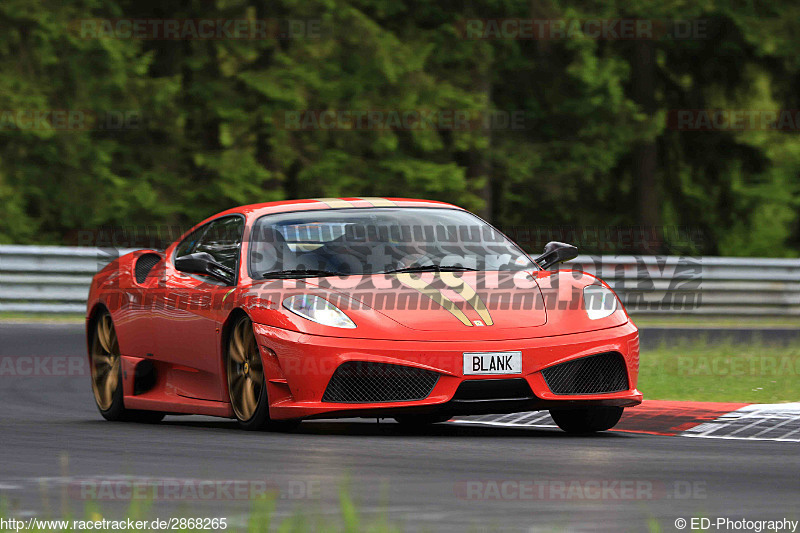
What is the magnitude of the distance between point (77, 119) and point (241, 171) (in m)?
2.74

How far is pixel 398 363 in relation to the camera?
8516 millimetres

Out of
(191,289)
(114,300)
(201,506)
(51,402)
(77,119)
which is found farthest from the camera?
(77,119)

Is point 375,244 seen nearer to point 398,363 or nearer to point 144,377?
point 398,363

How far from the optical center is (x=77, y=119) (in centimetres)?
2558

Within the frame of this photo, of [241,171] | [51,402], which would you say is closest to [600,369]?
[51,402]

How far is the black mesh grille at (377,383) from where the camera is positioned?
8.55m

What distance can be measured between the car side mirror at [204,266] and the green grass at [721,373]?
11.1ft

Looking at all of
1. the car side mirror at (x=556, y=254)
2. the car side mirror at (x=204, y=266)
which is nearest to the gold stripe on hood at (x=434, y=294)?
the car side mirror at (x=556, y=254)

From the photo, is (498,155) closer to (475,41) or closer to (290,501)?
(475,41)

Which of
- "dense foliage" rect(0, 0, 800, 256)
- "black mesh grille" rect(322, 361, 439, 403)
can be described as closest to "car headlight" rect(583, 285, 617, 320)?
"black mesh grille" rect(322, 361, 439, 403)

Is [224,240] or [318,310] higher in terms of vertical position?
[224,240]

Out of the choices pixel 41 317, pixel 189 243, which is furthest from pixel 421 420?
pixel 41 317

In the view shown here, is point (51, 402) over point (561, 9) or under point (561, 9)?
under

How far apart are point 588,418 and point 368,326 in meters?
1.59
